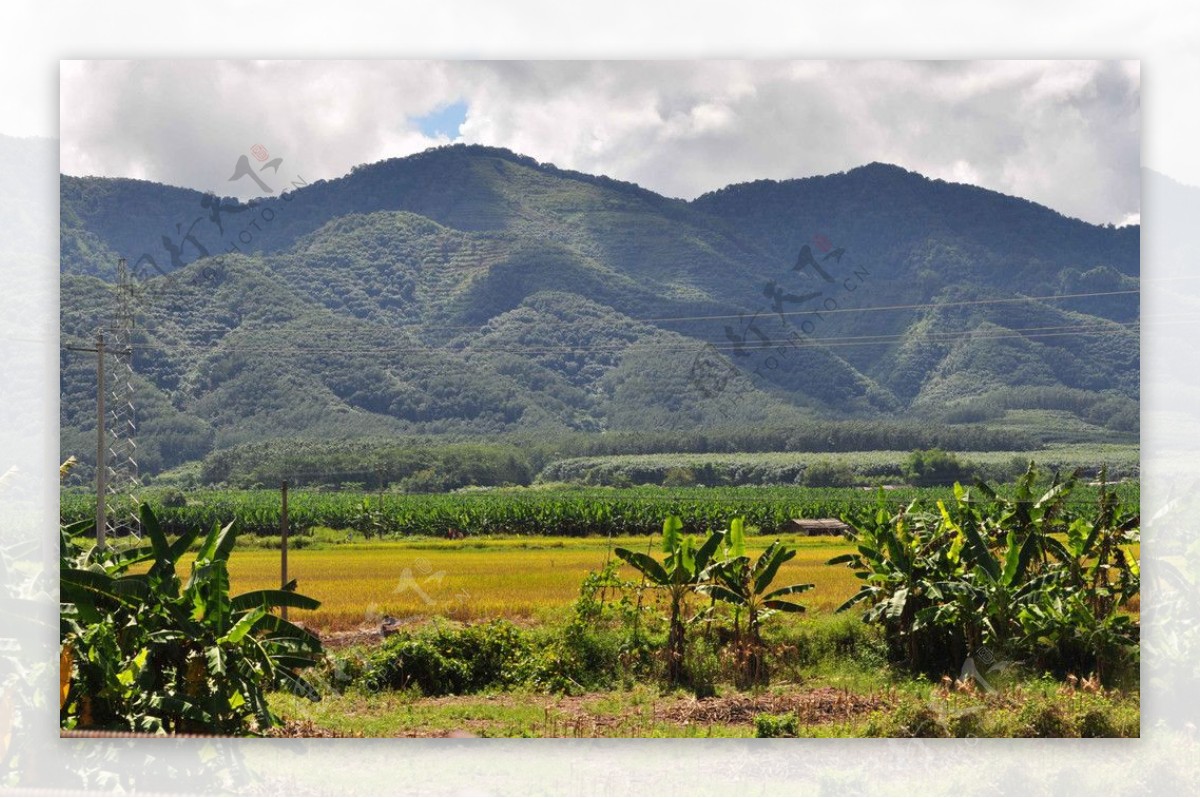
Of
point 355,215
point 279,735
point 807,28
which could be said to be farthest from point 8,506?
point 807,28

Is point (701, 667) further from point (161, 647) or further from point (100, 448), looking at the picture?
point (100, 448)

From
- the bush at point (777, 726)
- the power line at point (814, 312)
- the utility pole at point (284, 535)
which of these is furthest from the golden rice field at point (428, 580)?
the bush at point (777, 726)

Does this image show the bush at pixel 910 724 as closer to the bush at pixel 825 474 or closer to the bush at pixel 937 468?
the bush at pixel 937 468

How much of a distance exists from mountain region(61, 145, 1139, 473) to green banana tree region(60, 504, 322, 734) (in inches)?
72.6

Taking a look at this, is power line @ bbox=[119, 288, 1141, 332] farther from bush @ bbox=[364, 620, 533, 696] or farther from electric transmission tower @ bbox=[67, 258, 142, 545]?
bush @ bbox=[364, 620, 533, 696]

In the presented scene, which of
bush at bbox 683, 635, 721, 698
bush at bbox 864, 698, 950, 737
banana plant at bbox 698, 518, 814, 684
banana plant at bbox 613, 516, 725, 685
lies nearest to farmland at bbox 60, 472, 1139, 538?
banana plant at bbox 698, 518, 814, 684

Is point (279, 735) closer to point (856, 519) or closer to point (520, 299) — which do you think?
point (520, 299)

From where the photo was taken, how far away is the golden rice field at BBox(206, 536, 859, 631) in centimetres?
660

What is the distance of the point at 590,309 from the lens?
7.21m

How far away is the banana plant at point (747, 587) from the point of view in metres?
6.11

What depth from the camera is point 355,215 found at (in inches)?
259

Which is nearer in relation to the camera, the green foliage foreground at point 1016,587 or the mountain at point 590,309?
the green foliage foreground at point 1016,587

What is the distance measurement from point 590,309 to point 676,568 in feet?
6.49

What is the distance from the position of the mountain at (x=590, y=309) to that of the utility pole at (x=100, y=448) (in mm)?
93
